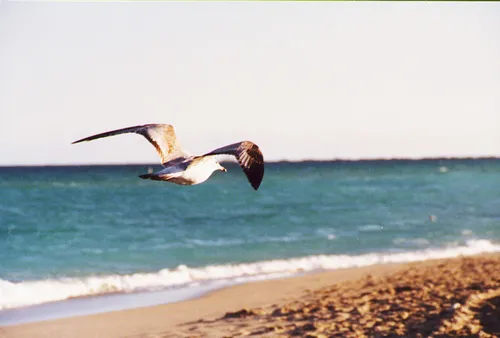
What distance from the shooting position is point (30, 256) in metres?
16.6

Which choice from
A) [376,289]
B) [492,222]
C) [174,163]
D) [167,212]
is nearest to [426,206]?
[492,222]

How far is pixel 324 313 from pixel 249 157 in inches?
210

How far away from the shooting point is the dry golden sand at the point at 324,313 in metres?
8.24

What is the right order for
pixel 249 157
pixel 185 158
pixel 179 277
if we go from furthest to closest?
pixel 179 277 < pixel 185 158 < pixel 249 157

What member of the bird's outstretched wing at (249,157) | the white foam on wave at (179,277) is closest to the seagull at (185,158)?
the bird's outstretched wing at (249,157)

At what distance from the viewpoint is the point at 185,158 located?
18.0ft

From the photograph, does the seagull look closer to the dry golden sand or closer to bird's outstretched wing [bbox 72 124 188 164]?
bird's outstretched wing [bbox 72 124 188 164]

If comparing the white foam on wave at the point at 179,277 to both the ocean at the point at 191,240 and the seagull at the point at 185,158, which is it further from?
the seagull at the point at 185,158

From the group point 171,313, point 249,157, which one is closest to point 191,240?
point 171,313

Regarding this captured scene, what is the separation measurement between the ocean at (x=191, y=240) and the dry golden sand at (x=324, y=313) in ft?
2.79

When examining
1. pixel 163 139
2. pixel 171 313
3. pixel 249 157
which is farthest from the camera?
pixel 171 313

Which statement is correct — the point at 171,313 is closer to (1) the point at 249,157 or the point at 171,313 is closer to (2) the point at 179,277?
(2) the point at 179,277

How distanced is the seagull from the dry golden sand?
347cm

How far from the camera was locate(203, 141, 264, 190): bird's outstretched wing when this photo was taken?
4305 mm
